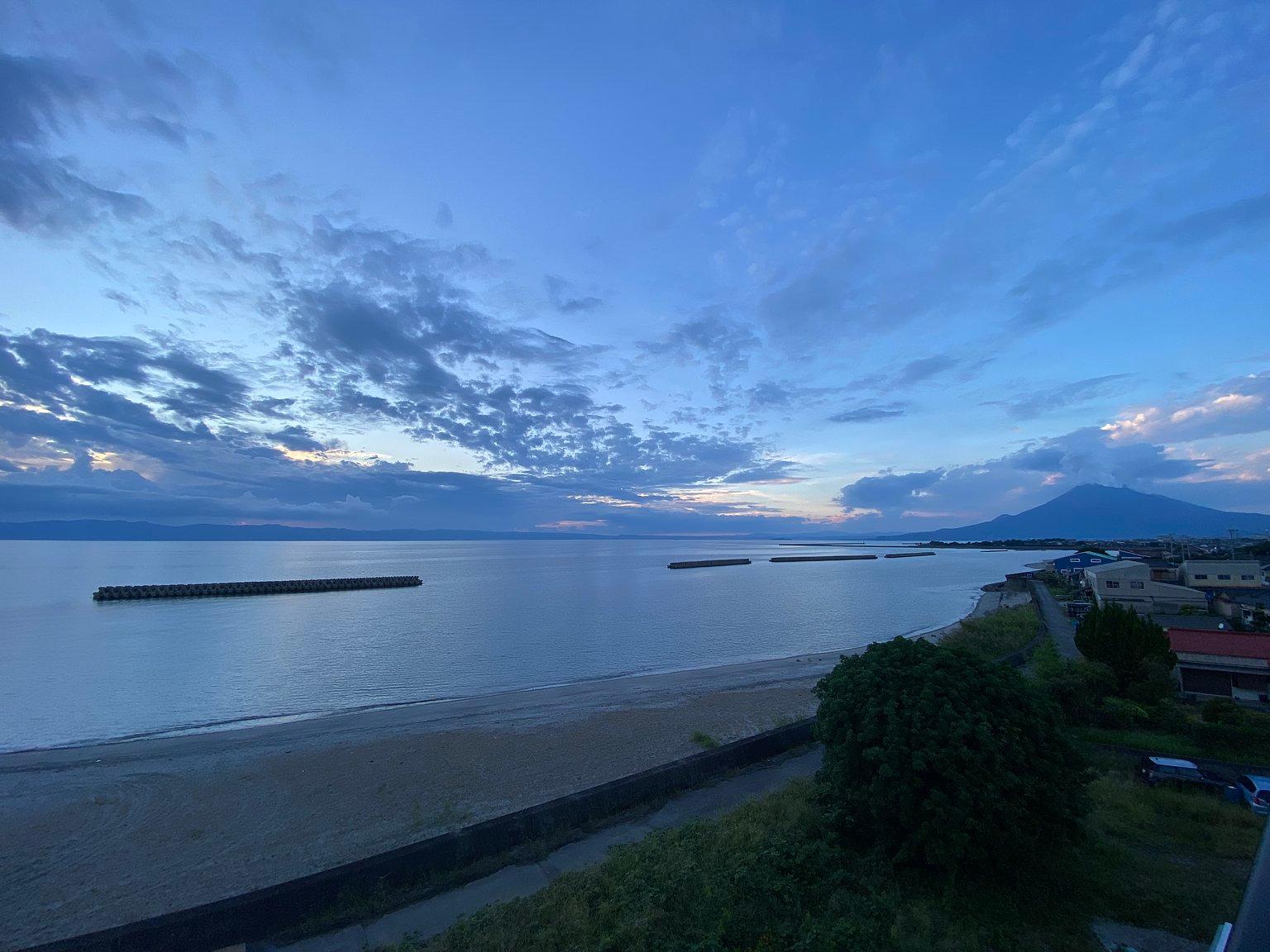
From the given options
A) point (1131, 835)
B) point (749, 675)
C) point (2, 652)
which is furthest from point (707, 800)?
point (2, 652)

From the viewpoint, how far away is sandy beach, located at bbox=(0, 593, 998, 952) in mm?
10312

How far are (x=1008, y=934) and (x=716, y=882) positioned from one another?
3.62 m

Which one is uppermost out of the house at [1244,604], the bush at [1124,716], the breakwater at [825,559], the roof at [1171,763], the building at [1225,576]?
the breakwater at [825,559]

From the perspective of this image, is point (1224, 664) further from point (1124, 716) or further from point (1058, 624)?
point (1058, 624)

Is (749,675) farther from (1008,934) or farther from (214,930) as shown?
(214,930)

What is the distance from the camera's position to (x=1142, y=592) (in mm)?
40062

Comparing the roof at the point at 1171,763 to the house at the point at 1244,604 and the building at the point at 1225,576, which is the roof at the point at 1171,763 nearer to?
the house at the point at 1244,604

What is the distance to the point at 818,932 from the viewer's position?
716 centimetres

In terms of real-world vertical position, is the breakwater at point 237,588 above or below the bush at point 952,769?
above

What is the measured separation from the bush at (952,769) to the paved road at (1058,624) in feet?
60.1

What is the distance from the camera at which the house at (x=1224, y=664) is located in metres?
20.5

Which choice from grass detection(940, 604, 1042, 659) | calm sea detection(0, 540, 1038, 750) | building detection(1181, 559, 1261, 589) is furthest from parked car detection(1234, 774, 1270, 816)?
building detection(1181, 559, 1261, 589)

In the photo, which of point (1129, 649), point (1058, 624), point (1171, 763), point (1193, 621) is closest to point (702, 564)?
point (1058, 624)


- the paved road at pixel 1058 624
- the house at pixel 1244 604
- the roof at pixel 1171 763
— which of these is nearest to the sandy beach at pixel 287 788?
the roof at pixel 1171 763
